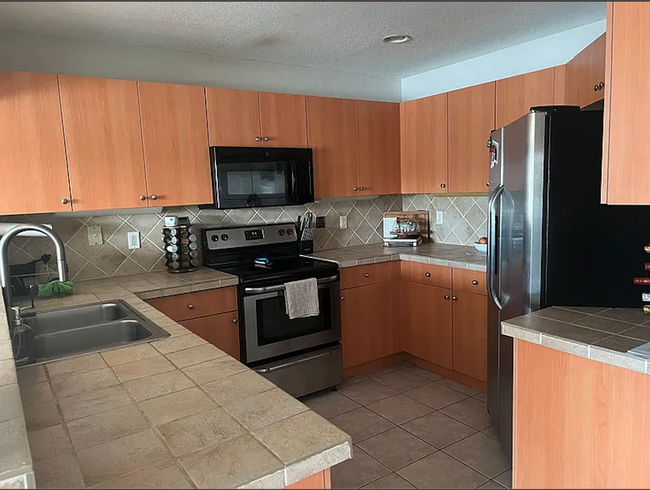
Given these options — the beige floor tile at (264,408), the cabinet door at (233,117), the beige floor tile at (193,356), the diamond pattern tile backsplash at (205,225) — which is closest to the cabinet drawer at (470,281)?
the diamond pattern tile backsplash at (205,225)

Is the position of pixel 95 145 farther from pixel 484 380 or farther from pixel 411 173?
pixel 484 380

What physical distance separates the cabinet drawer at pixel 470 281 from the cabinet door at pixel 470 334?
0.03 m

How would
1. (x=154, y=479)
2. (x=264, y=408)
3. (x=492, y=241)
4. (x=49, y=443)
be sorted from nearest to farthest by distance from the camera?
(x=154, y=479) → (x=49, y=443) → (x=264, y=408) → (x=492, y=241)

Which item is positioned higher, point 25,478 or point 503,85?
point 503,85

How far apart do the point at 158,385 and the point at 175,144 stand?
1796 mm

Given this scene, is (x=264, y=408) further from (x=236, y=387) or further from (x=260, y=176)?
(x=260, y=176)

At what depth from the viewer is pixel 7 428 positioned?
896 mm

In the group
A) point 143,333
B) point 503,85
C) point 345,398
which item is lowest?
point 345,398

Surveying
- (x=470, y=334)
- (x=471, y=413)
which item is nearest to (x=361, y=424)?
(x=471, y=413)

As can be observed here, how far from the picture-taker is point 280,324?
2.89 meters

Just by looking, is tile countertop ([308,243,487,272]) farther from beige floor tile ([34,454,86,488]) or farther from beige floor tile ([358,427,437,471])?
beige floor tile ([34,454,86,488])

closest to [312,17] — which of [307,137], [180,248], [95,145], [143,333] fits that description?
[143,333]

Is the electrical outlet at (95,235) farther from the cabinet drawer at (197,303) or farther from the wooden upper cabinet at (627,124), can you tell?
the wooden upper cabinet at (627,124)

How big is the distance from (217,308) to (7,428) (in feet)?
5.94
